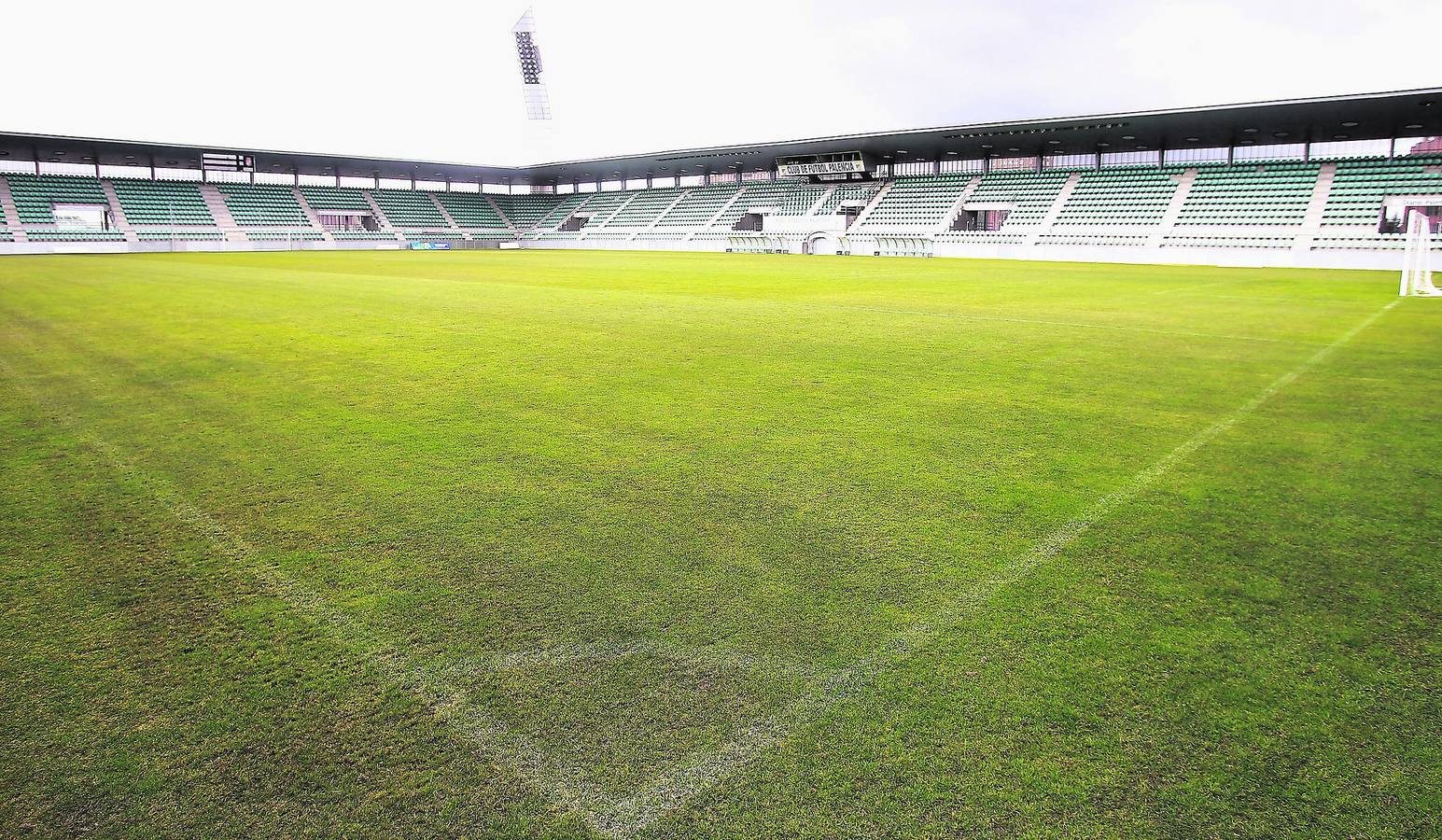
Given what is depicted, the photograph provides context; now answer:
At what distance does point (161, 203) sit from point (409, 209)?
637 inches

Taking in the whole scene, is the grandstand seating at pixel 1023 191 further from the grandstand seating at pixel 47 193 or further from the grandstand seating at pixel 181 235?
the grandstand seating at pixel 47 193

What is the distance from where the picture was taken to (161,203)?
50.2m

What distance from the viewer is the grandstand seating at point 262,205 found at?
52469 mm

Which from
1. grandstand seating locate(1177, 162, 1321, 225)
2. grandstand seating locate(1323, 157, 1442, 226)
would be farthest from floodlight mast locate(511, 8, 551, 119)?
grandstand seating locate(1323, 157, 1442, 226)

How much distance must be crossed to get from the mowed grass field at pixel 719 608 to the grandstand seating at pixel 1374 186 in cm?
3251

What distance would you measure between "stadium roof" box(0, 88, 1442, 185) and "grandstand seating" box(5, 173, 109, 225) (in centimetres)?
124

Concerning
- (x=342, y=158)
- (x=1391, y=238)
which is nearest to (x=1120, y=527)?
(x=1391, y=238)

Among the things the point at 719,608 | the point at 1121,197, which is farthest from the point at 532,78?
the point at 719,608

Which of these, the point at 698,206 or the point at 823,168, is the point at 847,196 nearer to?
the point at 823,168

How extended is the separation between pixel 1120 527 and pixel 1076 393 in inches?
125

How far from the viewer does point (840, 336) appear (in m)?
10.1

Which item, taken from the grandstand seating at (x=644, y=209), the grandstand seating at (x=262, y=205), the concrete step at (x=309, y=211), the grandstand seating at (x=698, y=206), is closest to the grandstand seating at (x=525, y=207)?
the grandstand seating at (x=644, y=209)

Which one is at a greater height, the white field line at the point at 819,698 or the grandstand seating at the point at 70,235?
the grandstand seating at the point at 70,235

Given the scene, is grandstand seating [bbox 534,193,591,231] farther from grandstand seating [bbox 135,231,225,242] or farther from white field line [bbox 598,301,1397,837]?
white field line [bbox 598,301,1397,837]
